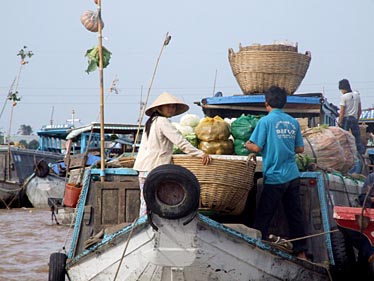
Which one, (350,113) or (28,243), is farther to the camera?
(28,243)

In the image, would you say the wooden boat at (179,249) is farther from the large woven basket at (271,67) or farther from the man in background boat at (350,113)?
the man in background boat at (350,113)

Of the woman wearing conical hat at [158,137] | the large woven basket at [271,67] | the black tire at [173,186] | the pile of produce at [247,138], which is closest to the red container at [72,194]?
the pile of produce at [247,138]

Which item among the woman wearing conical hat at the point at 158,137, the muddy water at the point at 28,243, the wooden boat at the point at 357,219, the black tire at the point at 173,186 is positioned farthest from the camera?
the muddy water at the point at 28,243

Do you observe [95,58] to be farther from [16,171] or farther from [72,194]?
[16,171]

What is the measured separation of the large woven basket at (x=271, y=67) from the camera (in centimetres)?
673

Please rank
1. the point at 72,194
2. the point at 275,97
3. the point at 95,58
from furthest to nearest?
the point at 72,194 < the point at 95,58 < the point at 275,97

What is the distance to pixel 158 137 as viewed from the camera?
4.98m

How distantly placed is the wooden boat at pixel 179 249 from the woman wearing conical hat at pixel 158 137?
1.92 feet

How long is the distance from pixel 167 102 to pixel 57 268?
154 centimetres

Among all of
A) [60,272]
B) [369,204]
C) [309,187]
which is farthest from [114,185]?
[369,204]

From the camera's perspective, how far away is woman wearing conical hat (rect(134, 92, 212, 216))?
4.94 meters

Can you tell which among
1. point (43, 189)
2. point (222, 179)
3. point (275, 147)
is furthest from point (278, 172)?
point (43, 189)

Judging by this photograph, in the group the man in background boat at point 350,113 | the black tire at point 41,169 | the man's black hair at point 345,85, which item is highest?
the man's black hair at point 345,85

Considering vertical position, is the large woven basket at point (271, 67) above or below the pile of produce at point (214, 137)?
above
